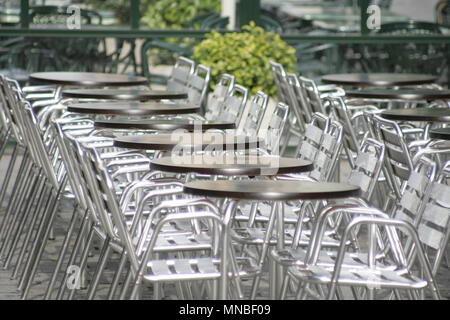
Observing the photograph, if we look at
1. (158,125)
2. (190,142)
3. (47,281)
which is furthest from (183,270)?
(47,281)

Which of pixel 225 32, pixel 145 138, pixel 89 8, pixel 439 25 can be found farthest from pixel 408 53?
pixel 145 138

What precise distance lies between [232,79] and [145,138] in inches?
86.2

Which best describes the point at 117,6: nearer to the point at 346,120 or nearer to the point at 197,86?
the point at 197,86

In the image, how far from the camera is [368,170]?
5.13 metres

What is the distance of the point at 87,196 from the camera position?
532cm

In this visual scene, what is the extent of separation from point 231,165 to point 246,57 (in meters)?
5.27

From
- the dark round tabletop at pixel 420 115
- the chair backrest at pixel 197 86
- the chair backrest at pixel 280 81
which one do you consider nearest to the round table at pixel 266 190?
the dark round tabletop at pixel 420 115

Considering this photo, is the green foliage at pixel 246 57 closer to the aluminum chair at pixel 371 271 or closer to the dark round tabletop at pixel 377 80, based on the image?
the dark round tabletop at pixel 377 80

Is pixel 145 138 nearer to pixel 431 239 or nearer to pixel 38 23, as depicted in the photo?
pixel 431 239

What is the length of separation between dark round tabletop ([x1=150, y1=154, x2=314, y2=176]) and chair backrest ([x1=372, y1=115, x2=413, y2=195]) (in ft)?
2.10

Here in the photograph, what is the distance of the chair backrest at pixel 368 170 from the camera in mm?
5051

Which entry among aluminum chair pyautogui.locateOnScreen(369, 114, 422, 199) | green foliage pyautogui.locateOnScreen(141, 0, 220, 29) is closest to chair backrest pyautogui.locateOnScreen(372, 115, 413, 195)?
aluminum chair pyautogui.locateOnScreen(369, 114, 422, 199)

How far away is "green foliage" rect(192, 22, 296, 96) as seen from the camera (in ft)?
33.6

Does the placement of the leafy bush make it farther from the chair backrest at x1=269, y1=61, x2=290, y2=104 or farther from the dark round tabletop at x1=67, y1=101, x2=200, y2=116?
the dark round tabletop at x1=67, y1=101, x2=200, y2=116
